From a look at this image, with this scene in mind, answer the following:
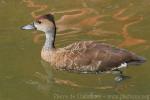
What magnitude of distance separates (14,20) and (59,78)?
107 inches

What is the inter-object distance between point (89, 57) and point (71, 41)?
4.19 feet

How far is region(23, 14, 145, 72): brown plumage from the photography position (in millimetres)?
10305

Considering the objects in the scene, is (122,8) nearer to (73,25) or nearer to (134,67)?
(73,25)

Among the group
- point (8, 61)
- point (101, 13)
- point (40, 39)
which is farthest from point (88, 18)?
point (8, 61)

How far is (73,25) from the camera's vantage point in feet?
40.4

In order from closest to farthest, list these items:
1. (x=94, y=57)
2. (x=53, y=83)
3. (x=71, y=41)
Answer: (x=53, y=83) → (x=94, y=57) → (x=71, y=41)

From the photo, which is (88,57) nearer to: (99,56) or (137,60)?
(99,56)

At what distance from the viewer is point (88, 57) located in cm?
1041

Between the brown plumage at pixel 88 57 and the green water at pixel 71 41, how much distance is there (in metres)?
0.14

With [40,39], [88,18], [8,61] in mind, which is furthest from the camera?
[88,18]

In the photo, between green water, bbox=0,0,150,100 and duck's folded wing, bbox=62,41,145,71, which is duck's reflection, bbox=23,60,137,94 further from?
duck's folded wing, bbox=62,41,145,71

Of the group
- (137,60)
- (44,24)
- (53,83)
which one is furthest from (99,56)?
(44,24)

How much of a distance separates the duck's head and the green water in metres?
0.42

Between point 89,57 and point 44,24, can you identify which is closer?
point 89,57
